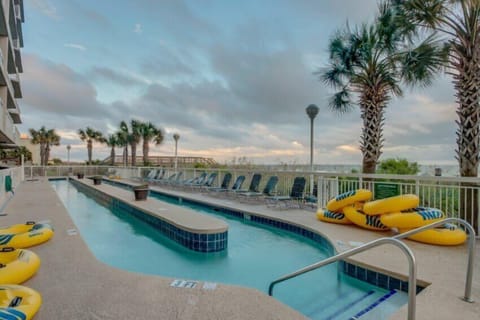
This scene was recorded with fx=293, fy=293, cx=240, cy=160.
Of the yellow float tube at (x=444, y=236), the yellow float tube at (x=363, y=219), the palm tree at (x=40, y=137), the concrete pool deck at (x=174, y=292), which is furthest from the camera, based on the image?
the palm tree at (x=40, y=137)

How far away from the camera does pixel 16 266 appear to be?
2773 millimetres

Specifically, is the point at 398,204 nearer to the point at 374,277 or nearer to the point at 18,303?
→ the point at 374,277

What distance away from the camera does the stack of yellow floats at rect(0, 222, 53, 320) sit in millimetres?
2008

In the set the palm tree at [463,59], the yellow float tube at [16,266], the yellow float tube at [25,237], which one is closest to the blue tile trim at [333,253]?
the palm tree at [463,59]

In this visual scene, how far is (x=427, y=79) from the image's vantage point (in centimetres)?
633

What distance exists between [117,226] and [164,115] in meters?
16.0

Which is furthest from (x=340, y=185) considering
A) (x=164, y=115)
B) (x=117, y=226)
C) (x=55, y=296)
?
(x=164, y=115)

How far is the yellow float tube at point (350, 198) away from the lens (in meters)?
5.24

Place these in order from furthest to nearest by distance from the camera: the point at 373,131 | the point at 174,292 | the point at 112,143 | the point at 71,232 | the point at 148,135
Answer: the point at 112,143, the point at 148,135, the point at 373,131, the point at 71,232, the point at 174,292

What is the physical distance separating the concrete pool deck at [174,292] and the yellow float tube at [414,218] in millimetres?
437

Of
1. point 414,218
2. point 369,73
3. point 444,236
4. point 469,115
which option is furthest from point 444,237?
point 369,73

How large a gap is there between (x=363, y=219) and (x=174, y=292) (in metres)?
3.78

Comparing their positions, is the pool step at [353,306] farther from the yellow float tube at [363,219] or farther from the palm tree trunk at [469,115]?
the palm tree trunk at [469,115]

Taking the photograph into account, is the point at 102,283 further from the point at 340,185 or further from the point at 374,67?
the point at 374,67
